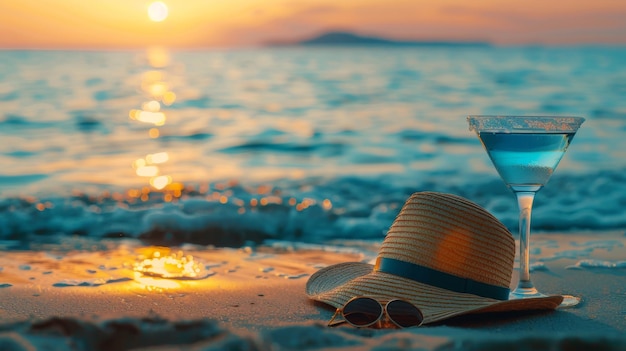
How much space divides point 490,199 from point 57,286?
533 cm

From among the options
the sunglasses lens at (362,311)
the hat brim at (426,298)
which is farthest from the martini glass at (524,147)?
the sunglasses lens at (362,311)

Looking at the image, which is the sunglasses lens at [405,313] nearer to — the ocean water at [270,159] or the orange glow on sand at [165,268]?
the orange glow on sand at [165,268]

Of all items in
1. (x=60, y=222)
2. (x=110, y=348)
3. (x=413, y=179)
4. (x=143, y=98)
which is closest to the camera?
(x=110, y=348)

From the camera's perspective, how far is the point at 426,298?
10.2ft

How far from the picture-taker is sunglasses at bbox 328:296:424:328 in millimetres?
2918

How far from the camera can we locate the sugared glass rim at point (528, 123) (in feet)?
10.3

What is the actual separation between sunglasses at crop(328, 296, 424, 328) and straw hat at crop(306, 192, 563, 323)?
17 cm

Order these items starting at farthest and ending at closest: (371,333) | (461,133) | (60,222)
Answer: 1. (461,133)
2. (60,222)
3. (371,333)

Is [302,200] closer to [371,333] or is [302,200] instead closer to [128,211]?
[128,211]

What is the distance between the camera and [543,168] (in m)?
3.31

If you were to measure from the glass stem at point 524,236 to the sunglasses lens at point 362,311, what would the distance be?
85 cm

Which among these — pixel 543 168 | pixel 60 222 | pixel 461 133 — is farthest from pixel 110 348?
pixel 461 133

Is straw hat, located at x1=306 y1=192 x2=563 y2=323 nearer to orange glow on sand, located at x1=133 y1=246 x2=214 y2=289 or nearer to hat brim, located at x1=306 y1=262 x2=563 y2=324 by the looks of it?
hat brim, located at x1=306 y1=262 x2=563 y2=324

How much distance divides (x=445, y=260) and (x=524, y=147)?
0.59 m
